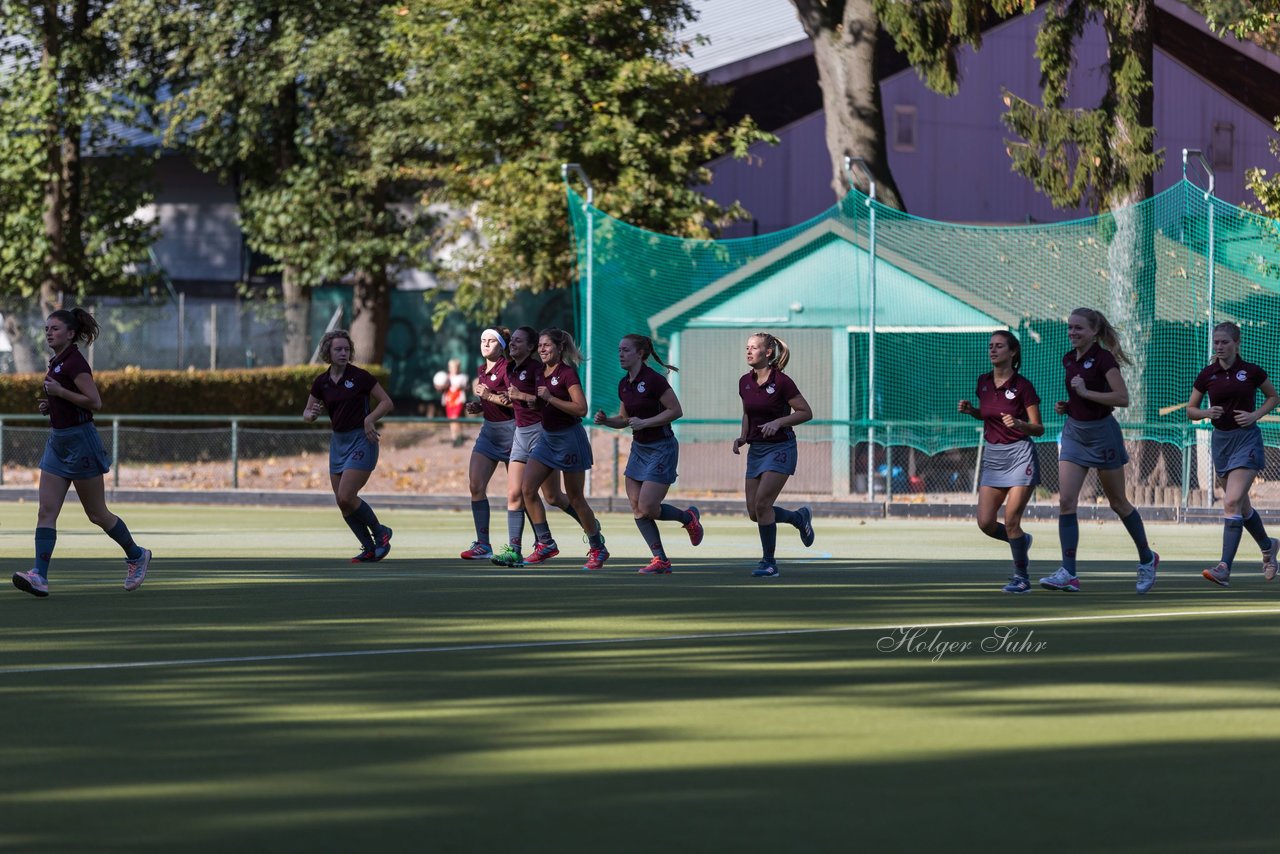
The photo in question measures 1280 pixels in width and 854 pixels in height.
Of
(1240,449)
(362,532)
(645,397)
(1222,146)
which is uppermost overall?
(1222,146)

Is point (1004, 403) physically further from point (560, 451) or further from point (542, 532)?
point (542, 532)

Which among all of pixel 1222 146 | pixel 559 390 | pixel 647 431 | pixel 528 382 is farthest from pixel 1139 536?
pixel 1222 146

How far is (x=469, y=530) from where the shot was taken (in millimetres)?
23484

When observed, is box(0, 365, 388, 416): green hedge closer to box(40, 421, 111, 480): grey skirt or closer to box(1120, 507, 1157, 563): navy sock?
box(40, 421, 111, 480): grey skirt

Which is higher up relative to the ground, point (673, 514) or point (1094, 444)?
point (1094, 444)

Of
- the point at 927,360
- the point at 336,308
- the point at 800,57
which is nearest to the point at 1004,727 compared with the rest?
the point at 927,360

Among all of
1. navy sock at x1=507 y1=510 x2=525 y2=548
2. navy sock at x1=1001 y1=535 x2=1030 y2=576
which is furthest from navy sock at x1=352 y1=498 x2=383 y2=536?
navy sock at x1=1001 y1=535 x2=1030 y2=576

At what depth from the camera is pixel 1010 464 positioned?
47.7ft

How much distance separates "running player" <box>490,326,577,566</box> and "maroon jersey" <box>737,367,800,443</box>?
5.38 feet

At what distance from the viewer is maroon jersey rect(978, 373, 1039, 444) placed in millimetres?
14383

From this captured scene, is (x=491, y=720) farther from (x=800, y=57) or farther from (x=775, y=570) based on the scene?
(x=800, y=57)

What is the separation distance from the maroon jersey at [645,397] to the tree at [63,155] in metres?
25.6

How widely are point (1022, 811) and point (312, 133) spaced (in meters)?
35.8

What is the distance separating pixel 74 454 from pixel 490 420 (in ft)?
14.5
